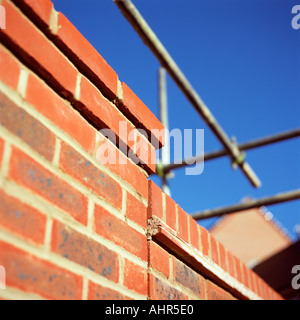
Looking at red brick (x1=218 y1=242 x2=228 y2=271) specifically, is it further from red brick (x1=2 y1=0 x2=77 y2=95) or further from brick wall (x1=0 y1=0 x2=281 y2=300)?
red brick (x1=2 y1=0 x2=77 y2=95)

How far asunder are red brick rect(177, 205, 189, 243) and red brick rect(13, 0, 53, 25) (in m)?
0.92

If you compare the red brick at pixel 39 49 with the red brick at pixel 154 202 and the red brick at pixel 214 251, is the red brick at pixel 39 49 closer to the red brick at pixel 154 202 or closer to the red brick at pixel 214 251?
the red brick at pixel 154 202

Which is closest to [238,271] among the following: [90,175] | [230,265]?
[230,265]

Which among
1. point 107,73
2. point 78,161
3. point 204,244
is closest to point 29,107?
point 78,161

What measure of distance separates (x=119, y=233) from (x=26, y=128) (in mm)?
425

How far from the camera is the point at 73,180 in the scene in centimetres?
98

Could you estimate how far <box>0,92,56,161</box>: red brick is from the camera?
82 cm

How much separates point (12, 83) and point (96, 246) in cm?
47

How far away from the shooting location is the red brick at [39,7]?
3.08 feet

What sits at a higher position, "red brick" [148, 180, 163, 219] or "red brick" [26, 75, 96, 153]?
"red brick" [26, 75, 96, 153]

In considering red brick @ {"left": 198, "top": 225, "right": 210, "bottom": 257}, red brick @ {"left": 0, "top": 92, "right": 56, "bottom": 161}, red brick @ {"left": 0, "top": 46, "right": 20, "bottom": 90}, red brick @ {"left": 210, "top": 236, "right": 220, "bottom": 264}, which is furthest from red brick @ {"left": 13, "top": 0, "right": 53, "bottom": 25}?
red brick @ {"left": 210, "top": 236, "right": 220, "bottom": 264}

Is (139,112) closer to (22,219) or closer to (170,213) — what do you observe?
(170,213)

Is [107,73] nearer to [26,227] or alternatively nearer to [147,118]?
[147,118]
